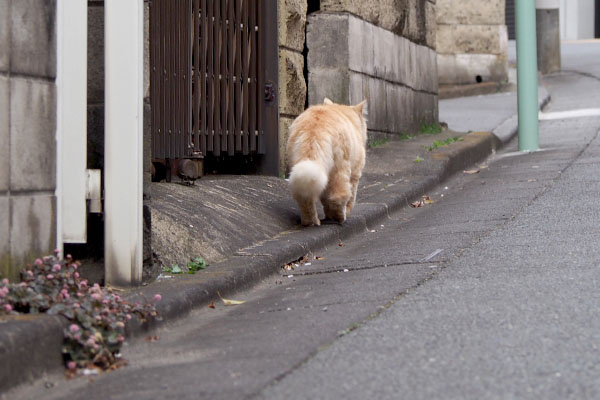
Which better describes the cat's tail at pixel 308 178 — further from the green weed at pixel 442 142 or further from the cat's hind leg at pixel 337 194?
the green weed at pixel 442 142

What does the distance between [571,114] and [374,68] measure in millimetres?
6474

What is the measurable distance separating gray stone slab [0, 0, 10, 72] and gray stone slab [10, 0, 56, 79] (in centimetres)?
3

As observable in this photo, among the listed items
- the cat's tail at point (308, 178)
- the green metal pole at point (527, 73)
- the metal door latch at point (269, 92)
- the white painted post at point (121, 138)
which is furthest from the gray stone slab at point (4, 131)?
the green metal pole at point (527, 73)

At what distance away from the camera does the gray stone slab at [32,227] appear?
4.43 metres

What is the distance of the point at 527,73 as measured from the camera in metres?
12.3

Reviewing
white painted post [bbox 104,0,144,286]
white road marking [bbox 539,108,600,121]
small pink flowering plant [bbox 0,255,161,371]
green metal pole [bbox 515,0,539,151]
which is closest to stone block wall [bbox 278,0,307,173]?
green metal pole [bbox 515,0,539,151]

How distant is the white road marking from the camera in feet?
53.8

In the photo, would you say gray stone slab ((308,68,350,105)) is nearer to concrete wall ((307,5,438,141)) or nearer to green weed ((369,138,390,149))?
concrete wall ((307,5,438,141))

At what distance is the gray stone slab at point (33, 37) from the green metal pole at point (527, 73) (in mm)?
8531

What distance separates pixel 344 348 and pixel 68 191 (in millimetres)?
1808

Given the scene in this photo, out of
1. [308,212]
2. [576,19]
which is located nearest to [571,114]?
[308,212]

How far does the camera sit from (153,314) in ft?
14.5

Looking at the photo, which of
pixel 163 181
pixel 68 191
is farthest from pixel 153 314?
pixel 163 181

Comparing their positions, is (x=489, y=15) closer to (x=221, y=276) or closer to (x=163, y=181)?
(x=163, y=181)
